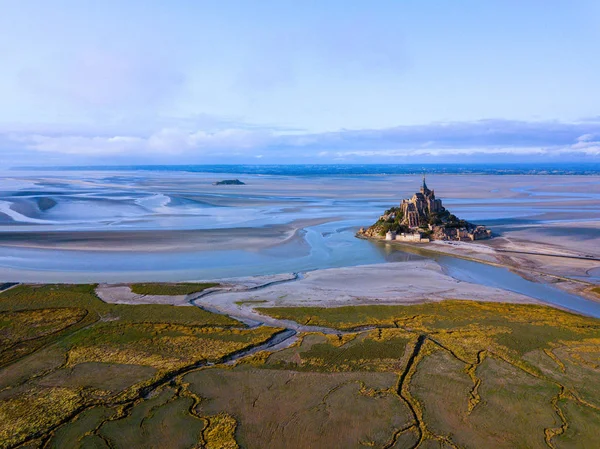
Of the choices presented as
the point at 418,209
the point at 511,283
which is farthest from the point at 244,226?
the point at 511,283

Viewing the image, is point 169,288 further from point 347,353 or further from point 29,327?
point 347,353

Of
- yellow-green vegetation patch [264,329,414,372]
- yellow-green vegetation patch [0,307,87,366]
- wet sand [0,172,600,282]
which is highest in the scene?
wet sand [0,172,600,282]

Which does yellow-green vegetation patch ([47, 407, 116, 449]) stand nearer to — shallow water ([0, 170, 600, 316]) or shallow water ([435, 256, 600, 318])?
shallow water ([0, 170, 600, 316])

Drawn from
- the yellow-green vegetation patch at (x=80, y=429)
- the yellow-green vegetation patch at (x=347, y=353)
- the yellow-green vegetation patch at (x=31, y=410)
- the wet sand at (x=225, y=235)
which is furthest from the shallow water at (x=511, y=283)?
the yellow-green vegetation patch at (x=31, y=410)

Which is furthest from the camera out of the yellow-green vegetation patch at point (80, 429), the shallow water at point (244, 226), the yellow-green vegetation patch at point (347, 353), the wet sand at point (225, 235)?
the wet sand at point (225, 235)

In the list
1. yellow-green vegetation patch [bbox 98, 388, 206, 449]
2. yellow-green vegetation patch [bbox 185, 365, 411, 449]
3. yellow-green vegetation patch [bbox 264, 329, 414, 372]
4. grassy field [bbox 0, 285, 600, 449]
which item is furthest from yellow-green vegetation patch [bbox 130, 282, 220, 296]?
yellow-green vegetation patch [bbox 98, 388, 206, 449]

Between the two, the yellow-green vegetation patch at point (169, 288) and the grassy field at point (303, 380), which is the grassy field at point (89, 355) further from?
the yellow-green vegetation patch at point (169, 288)

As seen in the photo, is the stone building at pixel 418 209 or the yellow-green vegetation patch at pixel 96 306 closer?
the yellow-green vegetation patch at pixel 96 306

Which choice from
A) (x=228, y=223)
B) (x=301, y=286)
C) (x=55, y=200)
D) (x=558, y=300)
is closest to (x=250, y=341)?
(x=301, y=286)
